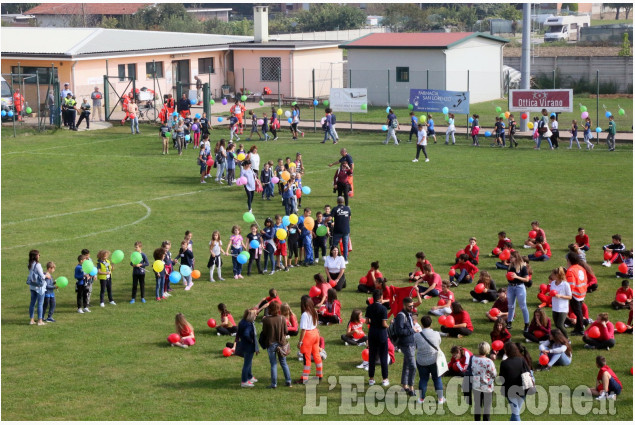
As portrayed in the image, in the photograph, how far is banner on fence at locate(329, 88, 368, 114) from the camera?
45.9 meters

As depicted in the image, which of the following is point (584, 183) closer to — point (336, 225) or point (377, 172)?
point (377, 172)

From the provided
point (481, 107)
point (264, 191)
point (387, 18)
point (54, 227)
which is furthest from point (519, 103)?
point (387, 18)

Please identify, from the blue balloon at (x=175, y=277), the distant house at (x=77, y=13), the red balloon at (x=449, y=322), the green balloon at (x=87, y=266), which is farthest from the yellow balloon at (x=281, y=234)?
the distant house at (x=77, y=13)

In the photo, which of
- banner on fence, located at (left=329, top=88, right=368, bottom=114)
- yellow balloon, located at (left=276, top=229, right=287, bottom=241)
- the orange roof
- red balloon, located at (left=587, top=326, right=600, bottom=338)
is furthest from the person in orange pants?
the orange roof

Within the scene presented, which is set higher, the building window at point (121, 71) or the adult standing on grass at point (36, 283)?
the building window at point (121, 71)

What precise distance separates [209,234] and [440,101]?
867 inches

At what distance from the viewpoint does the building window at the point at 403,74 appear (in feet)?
175

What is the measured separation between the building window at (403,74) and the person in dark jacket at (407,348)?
132 ft

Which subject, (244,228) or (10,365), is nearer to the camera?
(10,365)

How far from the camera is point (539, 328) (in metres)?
16.5

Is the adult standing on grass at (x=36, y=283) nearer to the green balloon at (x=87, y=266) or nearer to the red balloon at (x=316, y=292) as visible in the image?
the green balloon at (x=87, y=266)

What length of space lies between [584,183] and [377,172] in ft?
23.9

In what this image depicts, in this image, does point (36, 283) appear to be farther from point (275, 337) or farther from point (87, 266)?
point (275, 337)

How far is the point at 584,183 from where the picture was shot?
31125 millimetres
